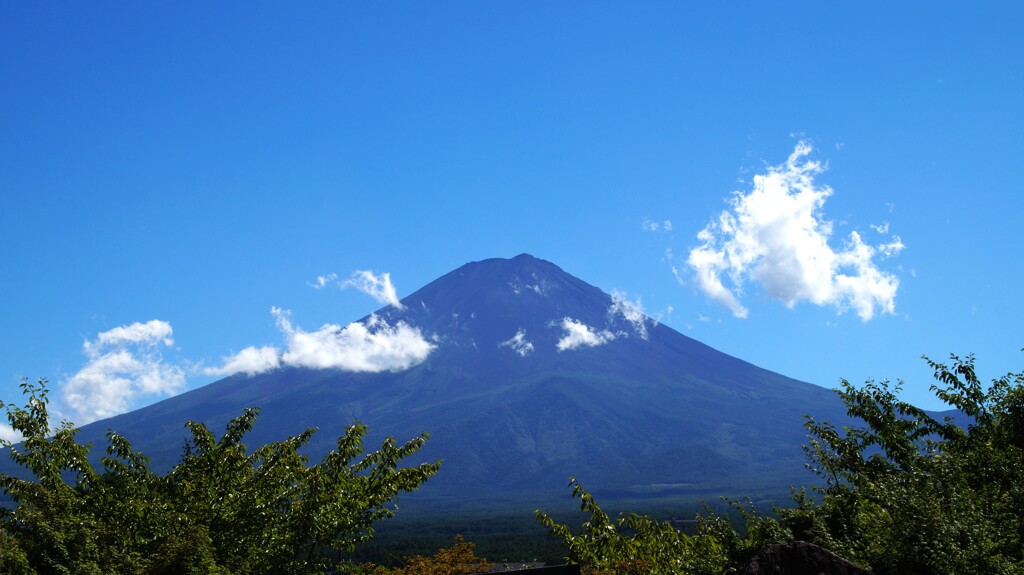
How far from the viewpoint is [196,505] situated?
955 cm

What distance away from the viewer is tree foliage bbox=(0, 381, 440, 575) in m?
8.33

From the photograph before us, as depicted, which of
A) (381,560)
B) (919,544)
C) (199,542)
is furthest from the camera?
(381,560)

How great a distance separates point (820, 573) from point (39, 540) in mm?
7295

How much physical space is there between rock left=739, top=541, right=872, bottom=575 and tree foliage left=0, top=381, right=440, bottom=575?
15.6 feet

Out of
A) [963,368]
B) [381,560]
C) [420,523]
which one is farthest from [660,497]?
[963,368]

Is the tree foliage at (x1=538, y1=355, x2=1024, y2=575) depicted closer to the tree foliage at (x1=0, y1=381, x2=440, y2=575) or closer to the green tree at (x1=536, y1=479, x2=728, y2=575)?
the green tree at (x1=536, y1=479, x2=728, y2=575)

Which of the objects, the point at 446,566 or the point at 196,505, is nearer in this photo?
the point at 196,505

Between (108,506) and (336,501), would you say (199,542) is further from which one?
(108,506)

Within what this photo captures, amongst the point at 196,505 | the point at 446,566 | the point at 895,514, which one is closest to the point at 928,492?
the point at 895,514

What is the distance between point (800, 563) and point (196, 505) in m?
6.53

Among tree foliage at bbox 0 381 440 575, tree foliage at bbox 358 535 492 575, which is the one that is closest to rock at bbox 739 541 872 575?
tree foliage at bbox 0 381 440 575

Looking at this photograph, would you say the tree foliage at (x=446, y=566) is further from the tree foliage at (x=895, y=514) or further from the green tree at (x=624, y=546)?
the green tree at (x=624, y=546)

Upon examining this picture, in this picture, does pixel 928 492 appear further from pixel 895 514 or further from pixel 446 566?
pixel 446 566

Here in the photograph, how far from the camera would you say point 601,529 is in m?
9.16
